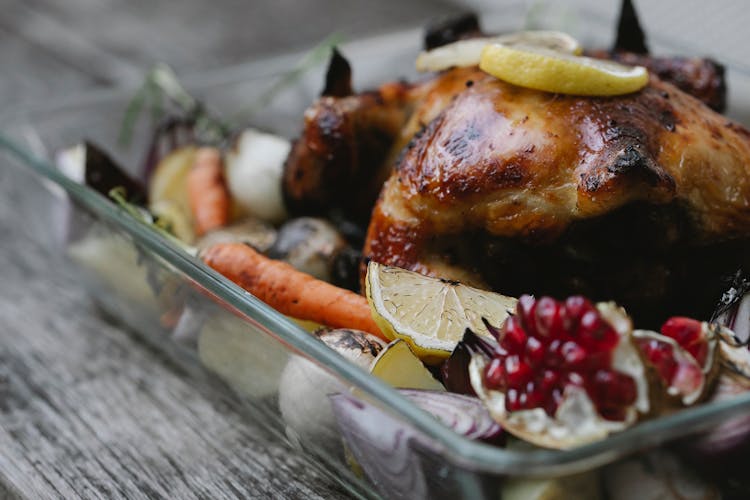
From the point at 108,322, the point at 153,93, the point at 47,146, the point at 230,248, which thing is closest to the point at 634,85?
the point at 230,248

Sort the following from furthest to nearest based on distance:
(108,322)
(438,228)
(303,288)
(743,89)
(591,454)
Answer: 1. (743,89)
2. (108,322)
3. (303,288)
4. (438,228)
5. (591,454)

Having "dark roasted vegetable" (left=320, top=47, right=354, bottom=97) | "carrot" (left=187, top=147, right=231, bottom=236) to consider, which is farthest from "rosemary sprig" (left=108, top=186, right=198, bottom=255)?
"dark roasted vegetable" (left=320, top=47, right=354, bottom=97)

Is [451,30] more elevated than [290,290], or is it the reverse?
[451,30]

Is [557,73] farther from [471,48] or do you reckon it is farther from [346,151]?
[346,151]

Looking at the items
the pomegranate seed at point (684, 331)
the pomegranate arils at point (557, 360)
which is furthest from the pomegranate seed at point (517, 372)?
the pomegranate seed at point (684, 331)

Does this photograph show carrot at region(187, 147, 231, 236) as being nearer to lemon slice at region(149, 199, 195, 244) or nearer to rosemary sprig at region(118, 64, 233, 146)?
lemon slice at region(149, 199, 195, 244)

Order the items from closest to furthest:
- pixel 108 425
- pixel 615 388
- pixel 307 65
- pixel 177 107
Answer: pixel 615 388
pixel 108 425
pixel 307 65
pixel 177 107

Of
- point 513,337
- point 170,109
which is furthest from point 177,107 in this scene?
point 513,337

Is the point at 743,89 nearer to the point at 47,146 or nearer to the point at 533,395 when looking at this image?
the point at 533,395
